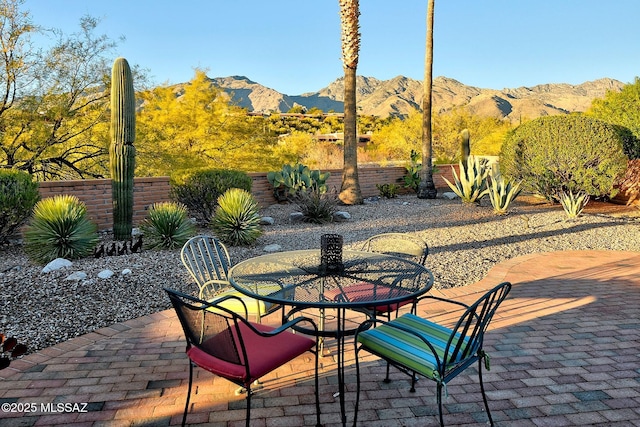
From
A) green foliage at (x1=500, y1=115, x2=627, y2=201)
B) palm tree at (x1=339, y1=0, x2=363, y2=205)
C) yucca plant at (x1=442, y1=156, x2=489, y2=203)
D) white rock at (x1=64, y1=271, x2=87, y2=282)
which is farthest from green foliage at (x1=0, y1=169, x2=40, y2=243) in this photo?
green foliage at (x1=500, y1=115, x2=627, y2=201)

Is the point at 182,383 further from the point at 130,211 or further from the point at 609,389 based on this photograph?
the point at 130,211

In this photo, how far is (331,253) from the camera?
337 cm

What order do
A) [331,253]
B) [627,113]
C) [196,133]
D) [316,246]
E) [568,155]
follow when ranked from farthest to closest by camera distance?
[196,133] < [627,113] < [568,155] < [316,246] < [331,253]

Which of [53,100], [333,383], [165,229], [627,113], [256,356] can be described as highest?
[53,100]

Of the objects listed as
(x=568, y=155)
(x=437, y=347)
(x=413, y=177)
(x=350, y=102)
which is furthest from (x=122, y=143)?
(x=413, y=177)

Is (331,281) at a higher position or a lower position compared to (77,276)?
higher

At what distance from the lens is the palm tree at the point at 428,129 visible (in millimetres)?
14320

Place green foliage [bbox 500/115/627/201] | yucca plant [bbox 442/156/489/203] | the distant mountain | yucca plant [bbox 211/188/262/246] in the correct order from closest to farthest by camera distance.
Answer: yucca plant [bbox 211/188/262/246] < green foliage [bbox 500/115/627/201] < yucca plant [bbox 442/156/489/203] < the distant mountain

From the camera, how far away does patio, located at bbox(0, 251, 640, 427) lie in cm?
273

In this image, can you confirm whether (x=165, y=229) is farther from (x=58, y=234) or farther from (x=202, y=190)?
(x=202, y=190)

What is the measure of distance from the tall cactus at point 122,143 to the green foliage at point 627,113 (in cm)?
1242

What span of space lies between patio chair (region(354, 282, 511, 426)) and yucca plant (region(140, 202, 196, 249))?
15.7ft

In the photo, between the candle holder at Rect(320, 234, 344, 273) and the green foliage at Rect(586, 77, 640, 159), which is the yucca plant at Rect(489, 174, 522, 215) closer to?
the green foliage at Rect(586, 77, 640, 159)

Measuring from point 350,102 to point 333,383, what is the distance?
10.5 m
